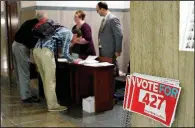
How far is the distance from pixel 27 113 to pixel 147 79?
11.3 ft

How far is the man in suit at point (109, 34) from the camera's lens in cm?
461

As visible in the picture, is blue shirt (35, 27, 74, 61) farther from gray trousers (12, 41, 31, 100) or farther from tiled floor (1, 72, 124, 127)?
tiled floor (1, 72, 124, 127)

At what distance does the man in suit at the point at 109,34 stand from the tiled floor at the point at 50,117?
900 mm

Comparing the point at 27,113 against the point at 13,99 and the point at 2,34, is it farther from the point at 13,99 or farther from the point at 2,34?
the point at 2,34

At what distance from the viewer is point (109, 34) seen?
4.73m

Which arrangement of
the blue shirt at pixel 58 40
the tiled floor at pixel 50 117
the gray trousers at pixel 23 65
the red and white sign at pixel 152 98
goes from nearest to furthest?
the red and white sign at pixel 152 98, the tiled floor at pixel 50 117, the blue shirt at pixel 58 40, the gray trousers at pixel 23 65

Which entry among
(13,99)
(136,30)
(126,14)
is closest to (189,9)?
(136,30)

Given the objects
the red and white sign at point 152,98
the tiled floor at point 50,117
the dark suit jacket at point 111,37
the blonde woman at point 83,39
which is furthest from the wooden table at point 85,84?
the red and white sign at point 152,98

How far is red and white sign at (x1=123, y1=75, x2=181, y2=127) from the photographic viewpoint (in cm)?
93

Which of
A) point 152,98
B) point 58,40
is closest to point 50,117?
point 58,40

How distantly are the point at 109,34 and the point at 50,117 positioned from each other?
1643mm

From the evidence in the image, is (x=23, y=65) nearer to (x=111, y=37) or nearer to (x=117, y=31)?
(x=111, y=37)

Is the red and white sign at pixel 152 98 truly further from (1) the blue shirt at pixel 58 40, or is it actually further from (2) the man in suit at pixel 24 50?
(2) the man in suit at pixel 24 50

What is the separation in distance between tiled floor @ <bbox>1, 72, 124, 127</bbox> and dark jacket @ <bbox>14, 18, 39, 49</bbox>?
971 mm
